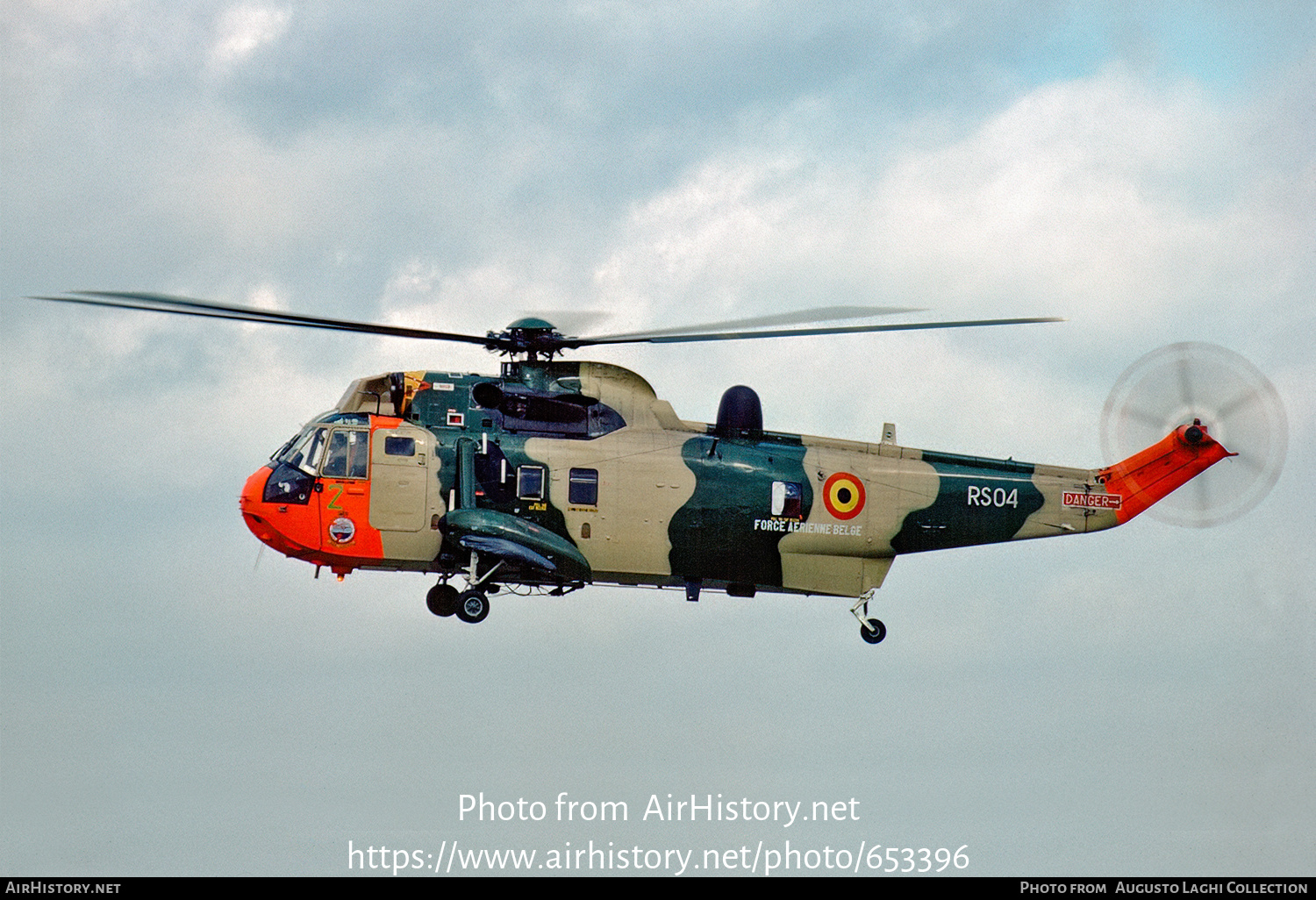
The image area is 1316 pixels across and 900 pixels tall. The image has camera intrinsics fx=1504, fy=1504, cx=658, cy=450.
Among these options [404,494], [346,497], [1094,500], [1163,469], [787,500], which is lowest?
[346,497]

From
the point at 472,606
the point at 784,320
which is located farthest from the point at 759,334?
the point at 472,606

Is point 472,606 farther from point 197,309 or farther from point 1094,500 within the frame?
point 1094,500

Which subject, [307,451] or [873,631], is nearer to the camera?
[307,451]

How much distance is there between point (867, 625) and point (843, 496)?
2669 millimetres

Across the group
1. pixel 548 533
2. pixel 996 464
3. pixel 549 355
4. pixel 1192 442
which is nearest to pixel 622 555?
pixel 548 533

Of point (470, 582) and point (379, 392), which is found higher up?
point (379, 392)

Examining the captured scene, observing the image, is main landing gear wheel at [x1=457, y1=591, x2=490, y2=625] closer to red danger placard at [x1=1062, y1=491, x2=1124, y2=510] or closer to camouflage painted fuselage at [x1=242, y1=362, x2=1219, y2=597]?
camouflage painted fuselage at [x1=242, y1=362, x2=1219, y2=597]

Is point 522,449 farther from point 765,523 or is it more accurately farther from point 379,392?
point 765,523

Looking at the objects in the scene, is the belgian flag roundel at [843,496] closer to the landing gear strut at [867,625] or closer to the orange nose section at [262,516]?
the landing gear strut at [867,625]

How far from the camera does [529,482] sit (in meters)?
28.3

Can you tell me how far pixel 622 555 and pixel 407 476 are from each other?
435 cm

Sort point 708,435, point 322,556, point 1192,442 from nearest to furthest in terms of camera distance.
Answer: point 322,556, point 708,435, point 1192,442

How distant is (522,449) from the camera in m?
28.5

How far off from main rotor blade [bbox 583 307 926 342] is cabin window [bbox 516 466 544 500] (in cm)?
287
